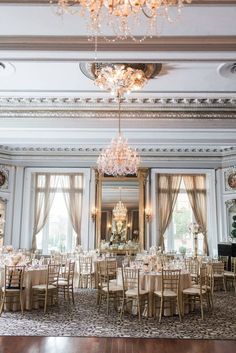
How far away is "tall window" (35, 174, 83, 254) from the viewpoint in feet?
40.0

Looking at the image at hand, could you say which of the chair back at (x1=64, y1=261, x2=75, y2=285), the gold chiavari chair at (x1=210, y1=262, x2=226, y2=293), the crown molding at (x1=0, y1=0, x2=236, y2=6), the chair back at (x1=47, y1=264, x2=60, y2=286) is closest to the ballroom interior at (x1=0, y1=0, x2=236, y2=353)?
the crown molding at (x1=0, y1=0, x2=236, y2=6)

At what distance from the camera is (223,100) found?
7.89m

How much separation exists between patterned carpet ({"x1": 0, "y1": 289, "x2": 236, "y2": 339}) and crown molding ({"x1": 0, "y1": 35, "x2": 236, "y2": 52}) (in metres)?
4.16

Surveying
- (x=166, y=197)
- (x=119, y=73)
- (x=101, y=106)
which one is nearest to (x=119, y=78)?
(x=119, y=73)

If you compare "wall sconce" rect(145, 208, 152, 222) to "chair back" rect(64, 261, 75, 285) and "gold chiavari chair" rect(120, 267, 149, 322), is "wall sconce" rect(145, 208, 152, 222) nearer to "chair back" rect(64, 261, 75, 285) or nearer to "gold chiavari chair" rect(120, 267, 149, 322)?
"chair back" rect(64, 261, 75, 285)

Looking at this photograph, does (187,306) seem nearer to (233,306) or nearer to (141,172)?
(233,306)

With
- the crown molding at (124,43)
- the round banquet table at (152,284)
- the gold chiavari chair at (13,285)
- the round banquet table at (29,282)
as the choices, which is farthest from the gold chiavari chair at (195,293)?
the crown molding at (124,43)

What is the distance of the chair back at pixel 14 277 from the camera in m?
6.69

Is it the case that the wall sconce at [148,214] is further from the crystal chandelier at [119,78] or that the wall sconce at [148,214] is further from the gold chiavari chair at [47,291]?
the crystal chandelier at [119,78]

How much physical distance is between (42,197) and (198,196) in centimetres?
547

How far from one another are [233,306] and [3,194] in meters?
7.96

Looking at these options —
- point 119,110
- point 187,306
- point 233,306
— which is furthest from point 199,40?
point 233,306

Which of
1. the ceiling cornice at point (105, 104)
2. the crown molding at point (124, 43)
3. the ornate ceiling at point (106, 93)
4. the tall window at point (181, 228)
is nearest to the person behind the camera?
the ornate ceiling at point (106, 93)

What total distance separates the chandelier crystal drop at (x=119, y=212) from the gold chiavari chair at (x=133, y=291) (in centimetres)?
487
